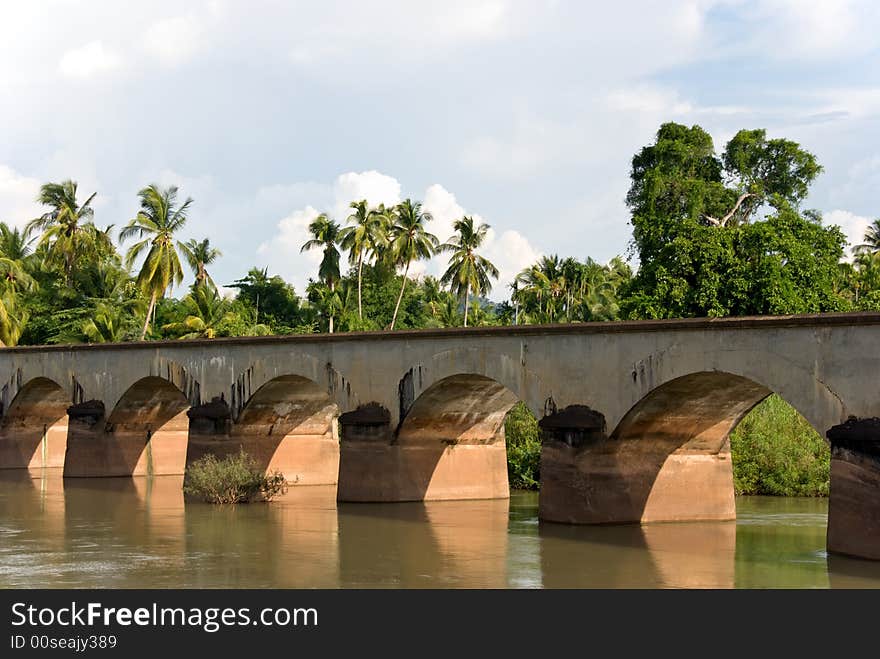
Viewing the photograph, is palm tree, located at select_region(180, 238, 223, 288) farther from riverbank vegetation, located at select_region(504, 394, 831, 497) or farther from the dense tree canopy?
riverbank vegetation, located at select_region(504, 394, 831, 497)

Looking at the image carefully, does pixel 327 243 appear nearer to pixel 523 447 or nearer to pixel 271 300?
pixel 271 300

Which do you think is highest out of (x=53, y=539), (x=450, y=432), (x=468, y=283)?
(x=468, y=283)

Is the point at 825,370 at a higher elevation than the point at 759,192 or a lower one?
lower

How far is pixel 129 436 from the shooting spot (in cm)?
3997

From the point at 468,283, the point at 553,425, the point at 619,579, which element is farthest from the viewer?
the point at 468,283

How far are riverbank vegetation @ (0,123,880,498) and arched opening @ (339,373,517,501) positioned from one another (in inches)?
197

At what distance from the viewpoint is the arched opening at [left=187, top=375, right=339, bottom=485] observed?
34.1 meters

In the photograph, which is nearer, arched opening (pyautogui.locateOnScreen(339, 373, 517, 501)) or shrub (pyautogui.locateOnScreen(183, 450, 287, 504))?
arched opening (pyautogui.locateOnScreen(339, 373, 517, 501))

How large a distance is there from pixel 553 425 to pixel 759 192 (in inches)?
935

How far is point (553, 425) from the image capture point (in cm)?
2517

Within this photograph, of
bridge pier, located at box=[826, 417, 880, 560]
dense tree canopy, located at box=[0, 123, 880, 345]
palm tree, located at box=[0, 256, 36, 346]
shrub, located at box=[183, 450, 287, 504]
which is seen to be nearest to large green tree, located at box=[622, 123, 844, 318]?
dense tree canopy, located at box=[0, 123, 880, 345]

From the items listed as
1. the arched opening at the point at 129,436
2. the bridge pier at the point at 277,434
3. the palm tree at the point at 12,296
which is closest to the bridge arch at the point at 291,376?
the bridge pier at the point at 277,434
